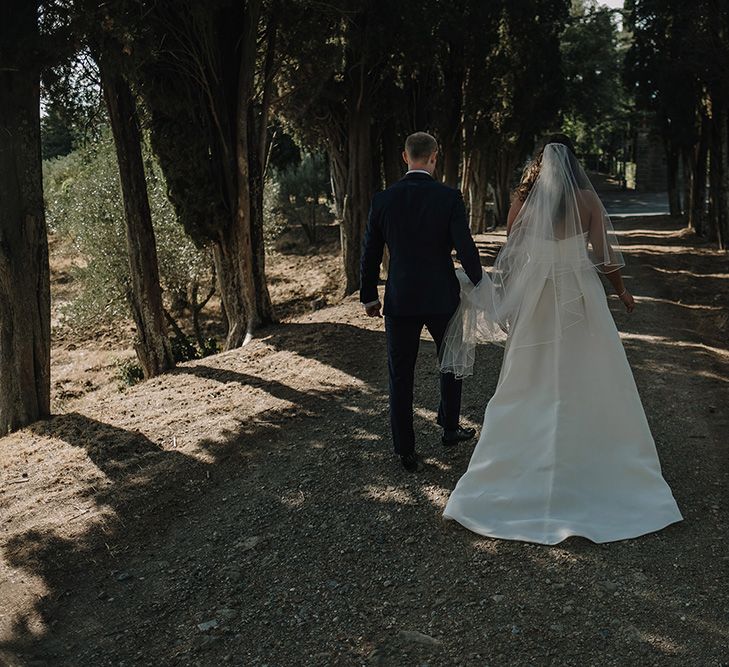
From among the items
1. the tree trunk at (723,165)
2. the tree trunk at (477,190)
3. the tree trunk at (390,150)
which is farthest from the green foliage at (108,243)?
the tree trunk at (723,165)

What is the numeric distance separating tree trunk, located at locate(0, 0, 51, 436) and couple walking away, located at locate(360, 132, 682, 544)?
4.44m

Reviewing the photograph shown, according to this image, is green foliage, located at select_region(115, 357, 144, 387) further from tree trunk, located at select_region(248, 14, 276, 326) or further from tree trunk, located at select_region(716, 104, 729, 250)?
tree trunk, located at select_region(716, 104, 729, 250)

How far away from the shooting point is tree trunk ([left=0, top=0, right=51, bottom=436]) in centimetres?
756

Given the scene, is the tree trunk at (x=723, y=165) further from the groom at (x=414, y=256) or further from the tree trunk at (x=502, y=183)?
the tree trunk at (x=502, y=183)

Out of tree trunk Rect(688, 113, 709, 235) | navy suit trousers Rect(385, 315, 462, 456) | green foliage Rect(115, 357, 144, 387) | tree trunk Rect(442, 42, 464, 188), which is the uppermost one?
tree trunk Rect(442, 42, 464, 188)

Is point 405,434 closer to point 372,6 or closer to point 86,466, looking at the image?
point 86,466

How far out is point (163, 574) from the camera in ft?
14.9

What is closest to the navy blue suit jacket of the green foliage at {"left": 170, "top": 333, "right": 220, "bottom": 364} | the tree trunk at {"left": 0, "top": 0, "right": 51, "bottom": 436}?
the tree trunk at {"left": 0, "top": 0, "right": 51, "bottom": 436}

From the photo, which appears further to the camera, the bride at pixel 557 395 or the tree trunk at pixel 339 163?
the tree trunk at pixel 339 163

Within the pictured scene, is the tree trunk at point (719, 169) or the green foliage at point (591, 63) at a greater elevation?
the green foliage at point (591, 63)

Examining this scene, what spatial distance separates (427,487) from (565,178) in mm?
Result: 2201

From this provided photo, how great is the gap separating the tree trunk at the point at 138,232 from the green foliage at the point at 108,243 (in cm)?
761

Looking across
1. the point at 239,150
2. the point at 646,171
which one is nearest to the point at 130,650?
the point at 239,150

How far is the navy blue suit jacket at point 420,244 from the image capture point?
16.8 ft
